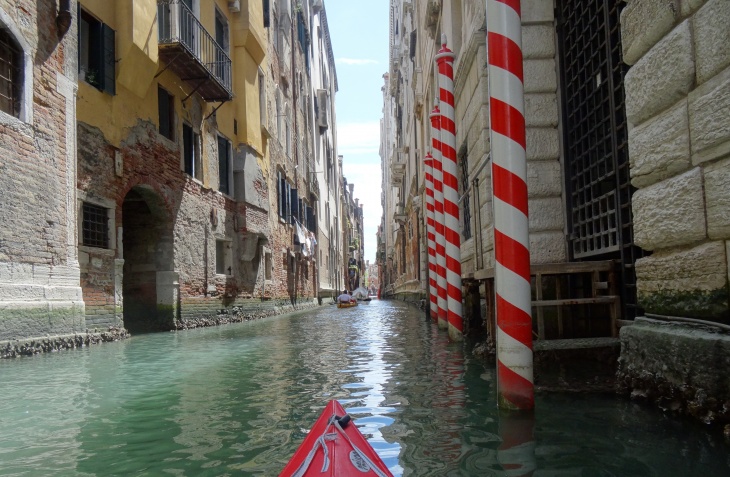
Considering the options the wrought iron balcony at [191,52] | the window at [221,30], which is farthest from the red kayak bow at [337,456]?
the window at [221,30]

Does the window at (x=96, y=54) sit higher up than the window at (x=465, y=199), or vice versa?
the window at (x=96, y=54)

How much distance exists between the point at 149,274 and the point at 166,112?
11.2 feet

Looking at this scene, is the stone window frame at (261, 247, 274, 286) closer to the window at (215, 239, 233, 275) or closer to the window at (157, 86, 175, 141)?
the window at (215, 239, 233, 275)

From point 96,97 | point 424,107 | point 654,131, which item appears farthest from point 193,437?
point 424,107

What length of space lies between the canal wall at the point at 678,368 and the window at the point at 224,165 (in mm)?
13831

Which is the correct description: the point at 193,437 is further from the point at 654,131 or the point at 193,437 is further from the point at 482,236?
the point at 482,236

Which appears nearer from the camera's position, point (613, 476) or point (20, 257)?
point (613, 476)

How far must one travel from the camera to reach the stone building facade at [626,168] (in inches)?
121

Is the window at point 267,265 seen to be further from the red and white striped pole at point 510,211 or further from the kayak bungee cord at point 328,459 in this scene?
the kayak bungee cord at point 328,459

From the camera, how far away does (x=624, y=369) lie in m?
3.88

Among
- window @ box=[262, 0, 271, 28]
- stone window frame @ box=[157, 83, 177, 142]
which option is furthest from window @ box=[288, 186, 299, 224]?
stone window frame @ box=[157, 83, 177, 142]

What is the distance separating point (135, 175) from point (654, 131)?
391 inches

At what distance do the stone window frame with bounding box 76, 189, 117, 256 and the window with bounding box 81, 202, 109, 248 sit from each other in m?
0.05

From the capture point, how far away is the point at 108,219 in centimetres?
1079
